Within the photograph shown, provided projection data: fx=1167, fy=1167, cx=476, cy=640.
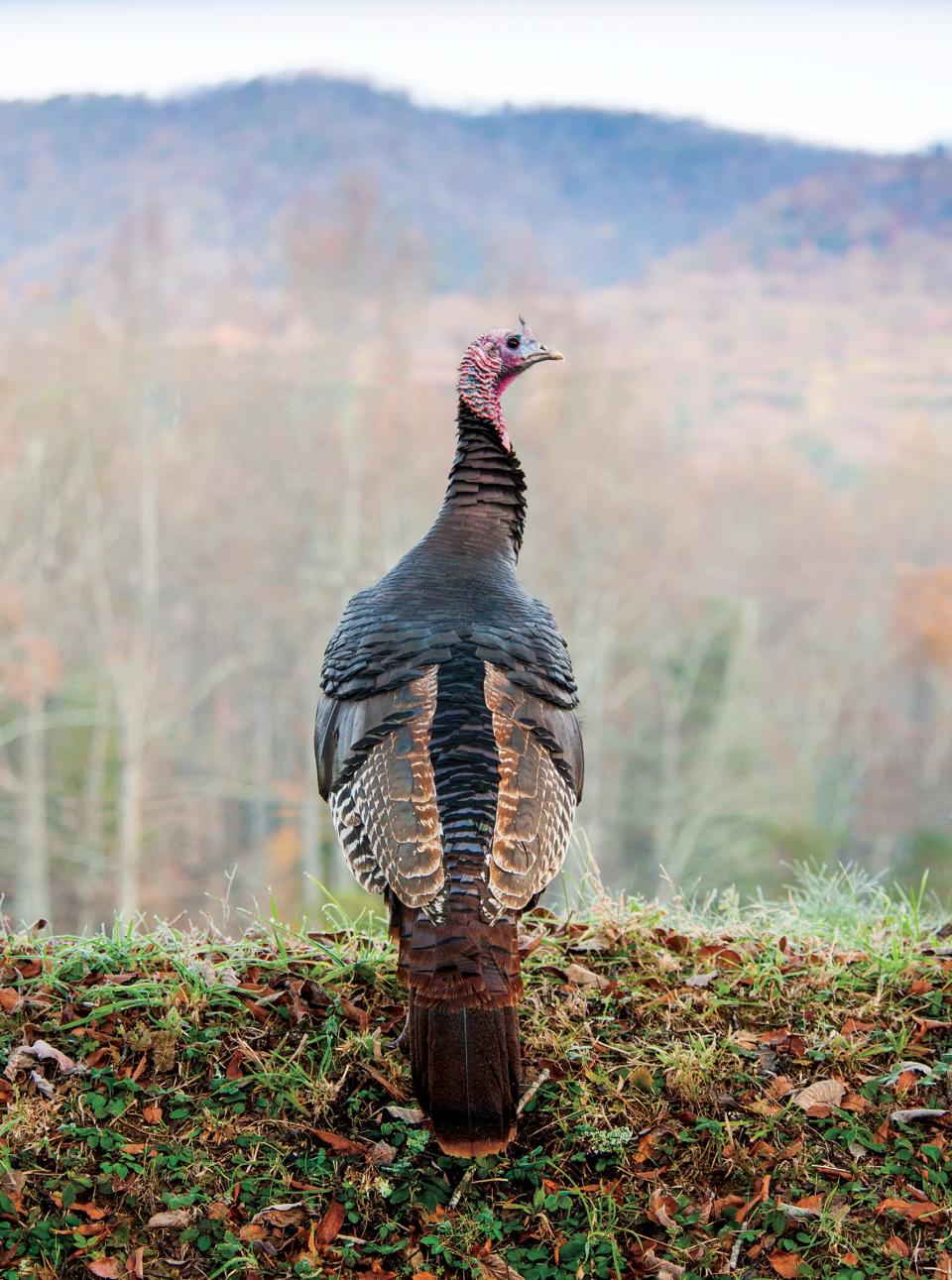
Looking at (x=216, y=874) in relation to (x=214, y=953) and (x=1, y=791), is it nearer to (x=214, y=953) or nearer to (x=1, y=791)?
(x=1, y=791)

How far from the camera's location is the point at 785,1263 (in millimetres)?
3248

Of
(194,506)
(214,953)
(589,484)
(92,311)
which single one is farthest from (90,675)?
(214,953)

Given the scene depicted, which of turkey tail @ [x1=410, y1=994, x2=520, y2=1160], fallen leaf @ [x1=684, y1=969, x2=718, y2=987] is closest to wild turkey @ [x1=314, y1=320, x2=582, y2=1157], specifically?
turkey tail @ [x1=410, y1=994, x2=520, y2=1160]

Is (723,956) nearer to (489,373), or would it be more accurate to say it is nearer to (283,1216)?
(283,1216)

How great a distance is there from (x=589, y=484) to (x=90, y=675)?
10287 mm

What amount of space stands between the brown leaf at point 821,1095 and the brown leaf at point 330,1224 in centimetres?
148

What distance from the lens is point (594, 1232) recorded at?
3.33 m

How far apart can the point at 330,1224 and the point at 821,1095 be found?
1609 millimetres

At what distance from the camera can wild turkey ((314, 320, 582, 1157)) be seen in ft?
10.0

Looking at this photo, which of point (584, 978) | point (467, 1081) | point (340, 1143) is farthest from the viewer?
point (584, 978)

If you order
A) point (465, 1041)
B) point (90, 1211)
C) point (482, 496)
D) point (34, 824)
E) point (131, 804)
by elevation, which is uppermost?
point (482, 496)

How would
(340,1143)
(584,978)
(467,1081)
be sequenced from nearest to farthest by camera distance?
(467,1081) < (340,1143) < (584,978)

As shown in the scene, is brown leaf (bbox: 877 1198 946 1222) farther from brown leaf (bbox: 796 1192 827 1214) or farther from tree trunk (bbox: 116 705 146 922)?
tree trunk (bbox: 116 705 146 922)

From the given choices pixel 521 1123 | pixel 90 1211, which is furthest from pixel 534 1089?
pixel 90 1211
